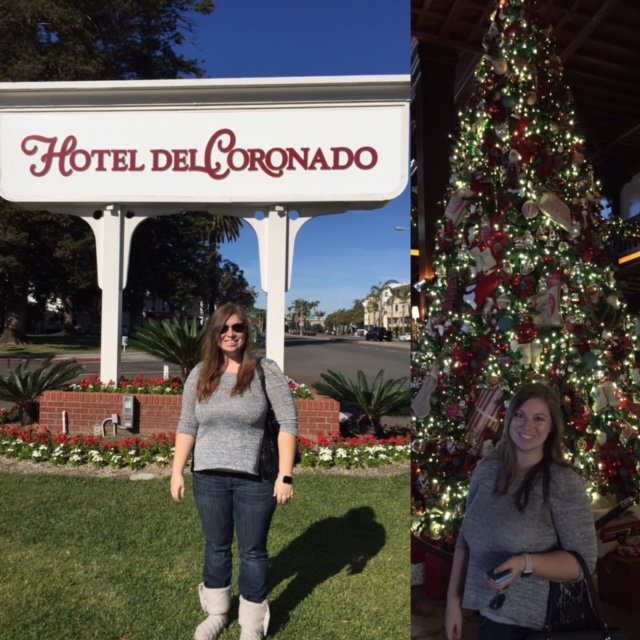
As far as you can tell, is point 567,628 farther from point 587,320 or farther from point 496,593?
point 587,320

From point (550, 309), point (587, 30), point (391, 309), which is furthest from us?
point (391, 309)

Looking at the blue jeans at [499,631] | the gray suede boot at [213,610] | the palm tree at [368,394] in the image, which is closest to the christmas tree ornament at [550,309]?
the blue jeans at [499,631]

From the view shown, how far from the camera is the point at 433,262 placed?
119cm

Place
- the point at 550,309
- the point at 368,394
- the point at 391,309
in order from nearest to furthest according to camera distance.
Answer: the point at 550,309, the point at 391,309, the point at 368,394

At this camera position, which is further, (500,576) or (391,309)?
(391,309)

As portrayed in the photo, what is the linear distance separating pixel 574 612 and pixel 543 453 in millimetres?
302

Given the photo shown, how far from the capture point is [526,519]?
1071mm

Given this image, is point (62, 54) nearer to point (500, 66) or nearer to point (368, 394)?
point (500, 66)

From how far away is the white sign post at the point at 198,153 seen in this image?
1.63 m

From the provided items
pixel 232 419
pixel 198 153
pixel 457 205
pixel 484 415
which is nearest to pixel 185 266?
pixel 198 153

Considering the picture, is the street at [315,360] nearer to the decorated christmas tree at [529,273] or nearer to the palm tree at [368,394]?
the palm tree at [368,394]

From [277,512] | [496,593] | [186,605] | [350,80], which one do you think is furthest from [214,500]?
[350,80]

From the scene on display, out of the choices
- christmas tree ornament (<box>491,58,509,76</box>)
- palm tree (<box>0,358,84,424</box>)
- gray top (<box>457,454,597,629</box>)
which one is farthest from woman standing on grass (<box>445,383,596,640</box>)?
palm tree (<box>0,358,84,424</box>)

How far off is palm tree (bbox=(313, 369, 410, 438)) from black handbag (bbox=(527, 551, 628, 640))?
0.83 meters
